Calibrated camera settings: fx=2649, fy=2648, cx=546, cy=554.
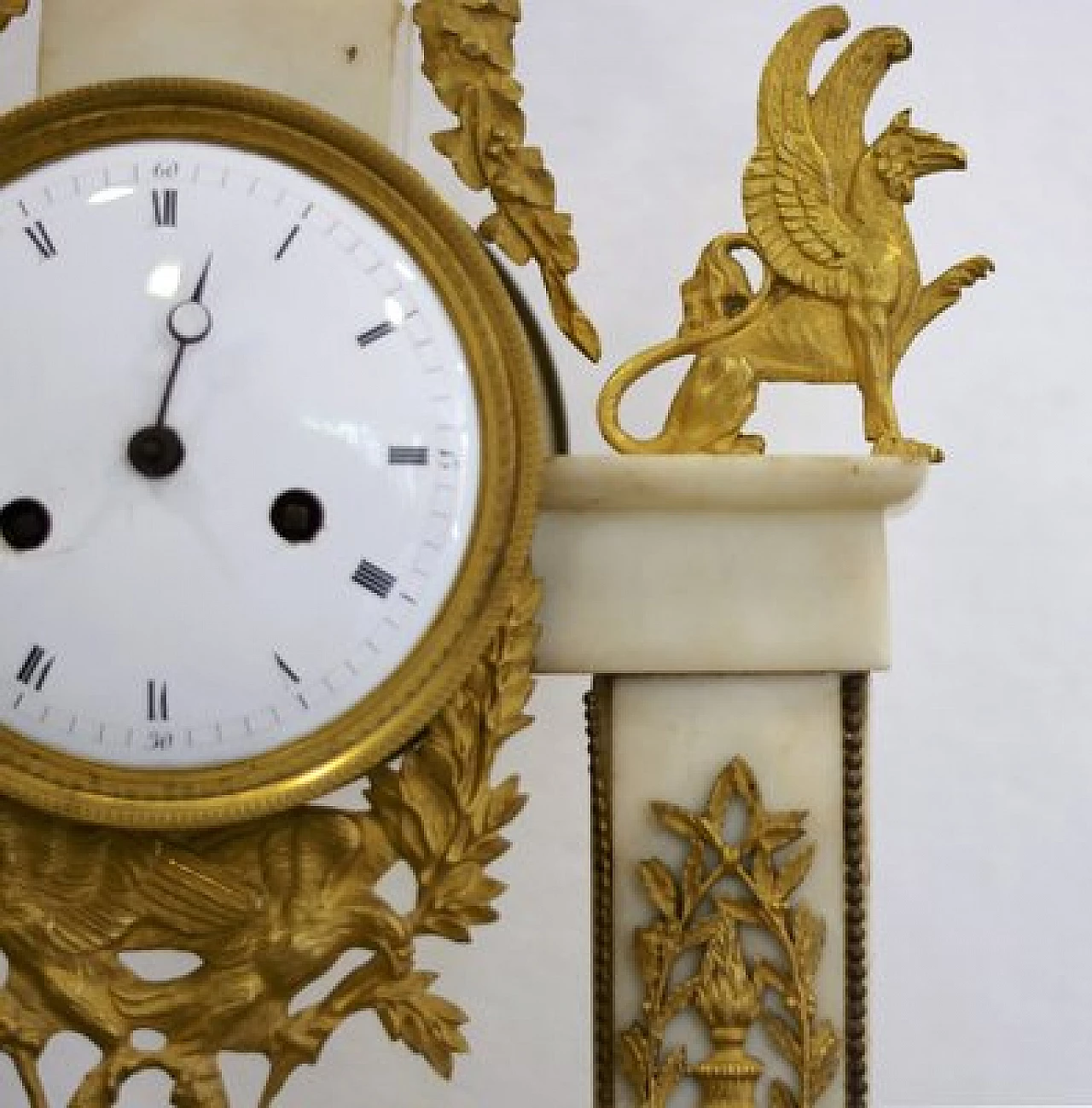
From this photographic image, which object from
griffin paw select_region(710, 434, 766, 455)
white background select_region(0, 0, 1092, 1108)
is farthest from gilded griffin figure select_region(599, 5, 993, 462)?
white background select_region(0, 0, 1092, 1108)

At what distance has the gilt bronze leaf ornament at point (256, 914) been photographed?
4.15 ft

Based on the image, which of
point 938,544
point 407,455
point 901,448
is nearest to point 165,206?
point 407,455

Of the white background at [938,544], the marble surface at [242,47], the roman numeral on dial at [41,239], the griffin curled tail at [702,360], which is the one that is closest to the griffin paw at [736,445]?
the griffin curled tail at [702,360]

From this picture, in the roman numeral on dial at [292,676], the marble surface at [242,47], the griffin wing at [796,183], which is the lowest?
the roman numeral on dial at [292,676]

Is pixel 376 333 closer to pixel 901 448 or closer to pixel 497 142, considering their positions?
pixel 497 142

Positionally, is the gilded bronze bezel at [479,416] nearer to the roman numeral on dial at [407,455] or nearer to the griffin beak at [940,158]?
the roman numeral on dial at [407,455]

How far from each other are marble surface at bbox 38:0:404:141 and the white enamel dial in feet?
0.33

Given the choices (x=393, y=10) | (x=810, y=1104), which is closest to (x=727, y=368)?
(x=393, y=10)

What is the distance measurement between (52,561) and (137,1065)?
0.80 ft

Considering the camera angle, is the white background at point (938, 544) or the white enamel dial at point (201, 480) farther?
the white background at point (938, 544)

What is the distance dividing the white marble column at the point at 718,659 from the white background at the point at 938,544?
0.51m

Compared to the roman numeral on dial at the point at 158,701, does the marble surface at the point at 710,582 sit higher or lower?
higher

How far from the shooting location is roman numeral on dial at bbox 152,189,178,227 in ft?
4.13

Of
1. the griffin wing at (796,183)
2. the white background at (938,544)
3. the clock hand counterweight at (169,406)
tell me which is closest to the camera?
the clock hand counterweight at (169,406)
